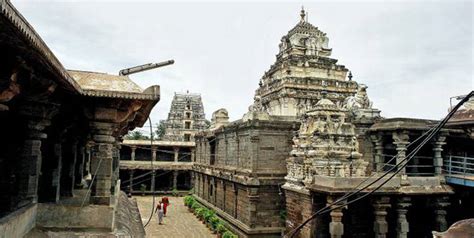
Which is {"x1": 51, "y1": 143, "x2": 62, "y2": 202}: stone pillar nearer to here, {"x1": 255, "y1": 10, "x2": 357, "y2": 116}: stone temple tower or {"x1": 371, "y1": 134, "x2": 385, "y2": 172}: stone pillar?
{"x1": 371, "y1": 134, "x2": 385, "y2": 172}: stone pillar

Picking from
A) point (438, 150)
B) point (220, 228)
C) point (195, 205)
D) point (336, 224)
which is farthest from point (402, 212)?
point (195, 205)

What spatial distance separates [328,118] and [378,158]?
14.7 feet

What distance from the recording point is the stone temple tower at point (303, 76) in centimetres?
2305

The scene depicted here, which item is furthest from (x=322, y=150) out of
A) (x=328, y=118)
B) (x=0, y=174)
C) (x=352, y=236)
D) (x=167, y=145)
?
(x=167, y=145)

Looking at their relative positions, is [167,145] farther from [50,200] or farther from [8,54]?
[8,54]

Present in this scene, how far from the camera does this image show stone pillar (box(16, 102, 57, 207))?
19.2ft

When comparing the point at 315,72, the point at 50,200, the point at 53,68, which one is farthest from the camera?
the point at 315,72

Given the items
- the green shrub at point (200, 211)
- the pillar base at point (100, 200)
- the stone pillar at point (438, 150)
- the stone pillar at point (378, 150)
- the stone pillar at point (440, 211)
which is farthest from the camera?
the green shrub at point (200, 211)

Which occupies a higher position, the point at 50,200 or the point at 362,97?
the point at 362,97

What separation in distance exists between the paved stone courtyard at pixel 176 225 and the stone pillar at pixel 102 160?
14783 millimetres

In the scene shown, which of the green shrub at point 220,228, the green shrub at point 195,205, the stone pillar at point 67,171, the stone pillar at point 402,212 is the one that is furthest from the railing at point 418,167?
the green shrub at point 195,205

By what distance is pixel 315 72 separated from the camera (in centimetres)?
2408

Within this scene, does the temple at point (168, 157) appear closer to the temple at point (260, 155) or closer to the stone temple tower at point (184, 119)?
the stone temple tower at point (184, 119)

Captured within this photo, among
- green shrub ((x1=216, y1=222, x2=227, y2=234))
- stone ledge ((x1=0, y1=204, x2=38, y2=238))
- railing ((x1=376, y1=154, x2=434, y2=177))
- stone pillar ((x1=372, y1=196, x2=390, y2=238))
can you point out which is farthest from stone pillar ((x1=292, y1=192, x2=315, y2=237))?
stone ledge ((x1=0, y1=204, x2=38, y2=238))
